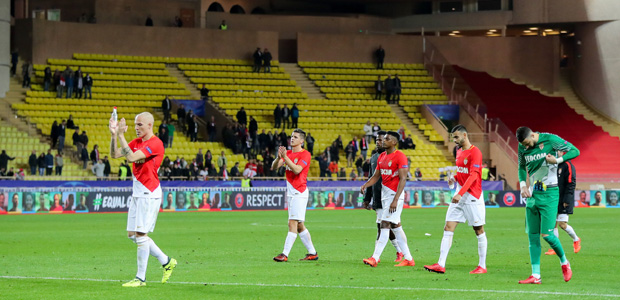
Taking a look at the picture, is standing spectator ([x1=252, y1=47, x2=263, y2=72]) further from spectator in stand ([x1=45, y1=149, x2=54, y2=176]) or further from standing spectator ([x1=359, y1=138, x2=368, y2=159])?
spectator in stand ([x1=45, y1=149, x2=54, y2=176])

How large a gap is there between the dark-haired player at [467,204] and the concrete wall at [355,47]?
4350cm

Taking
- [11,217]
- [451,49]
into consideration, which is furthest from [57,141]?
[451,49]

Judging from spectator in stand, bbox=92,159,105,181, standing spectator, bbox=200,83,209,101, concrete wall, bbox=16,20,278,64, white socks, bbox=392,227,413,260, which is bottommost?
white socks, bbox=392,227,413,260

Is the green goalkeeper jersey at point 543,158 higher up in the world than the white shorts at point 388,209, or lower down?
higher up

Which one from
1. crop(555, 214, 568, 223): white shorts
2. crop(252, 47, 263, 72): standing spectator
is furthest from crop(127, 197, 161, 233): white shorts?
crop(252, 47, 263, 72): standing spectator

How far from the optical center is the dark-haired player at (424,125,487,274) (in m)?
14.2

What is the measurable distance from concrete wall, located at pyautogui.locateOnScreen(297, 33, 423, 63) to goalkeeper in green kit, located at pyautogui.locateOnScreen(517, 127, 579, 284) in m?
45.0

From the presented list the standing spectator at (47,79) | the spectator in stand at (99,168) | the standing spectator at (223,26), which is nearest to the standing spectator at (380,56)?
the standing spectator at (223,26)

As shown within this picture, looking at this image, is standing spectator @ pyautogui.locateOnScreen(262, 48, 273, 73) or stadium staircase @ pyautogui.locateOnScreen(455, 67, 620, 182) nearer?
stadium staircase @ pyautogui.locateOnScreen(455, 67, 620, 182)

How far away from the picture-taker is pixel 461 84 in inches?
2178

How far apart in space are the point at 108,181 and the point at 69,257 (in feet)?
61.5

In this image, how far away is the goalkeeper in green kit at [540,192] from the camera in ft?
41.7

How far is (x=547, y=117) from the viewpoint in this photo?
182 ft

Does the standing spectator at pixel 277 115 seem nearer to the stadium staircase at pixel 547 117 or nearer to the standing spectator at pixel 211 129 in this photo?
the standing spectator at pixel 211 129
